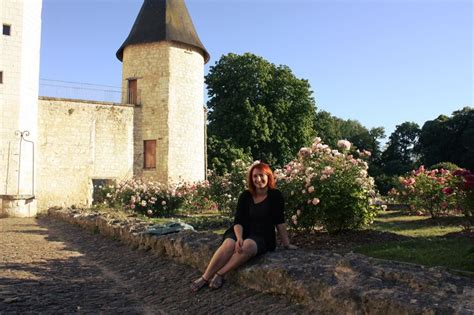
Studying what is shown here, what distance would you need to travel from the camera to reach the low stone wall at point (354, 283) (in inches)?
113

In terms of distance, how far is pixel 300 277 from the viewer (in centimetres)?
393

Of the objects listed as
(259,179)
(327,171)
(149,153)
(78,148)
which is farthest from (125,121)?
(259,179)

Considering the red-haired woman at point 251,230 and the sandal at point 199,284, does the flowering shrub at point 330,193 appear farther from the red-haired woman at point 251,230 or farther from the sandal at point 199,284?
the sandal at point 199,284

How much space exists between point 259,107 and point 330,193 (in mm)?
23380

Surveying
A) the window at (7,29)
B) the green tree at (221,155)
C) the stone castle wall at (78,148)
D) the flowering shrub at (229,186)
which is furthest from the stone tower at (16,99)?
the green tree at (221,155)

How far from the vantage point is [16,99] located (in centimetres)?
1705

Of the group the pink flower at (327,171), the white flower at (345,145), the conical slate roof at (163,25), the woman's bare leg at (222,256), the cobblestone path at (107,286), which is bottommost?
the cobblestone path at (107,286)

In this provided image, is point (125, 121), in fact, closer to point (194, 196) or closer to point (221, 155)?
point (194, 196)

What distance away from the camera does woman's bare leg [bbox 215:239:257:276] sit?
4578 millimetres

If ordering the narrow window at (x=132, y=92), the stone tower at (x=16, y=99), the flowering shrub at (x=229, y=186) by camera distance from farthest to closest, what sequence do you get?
the narrow window at (x=132, y=92) → the stone tower at (x=16, y=99) → the flowering shrub at (x=229, y=186)

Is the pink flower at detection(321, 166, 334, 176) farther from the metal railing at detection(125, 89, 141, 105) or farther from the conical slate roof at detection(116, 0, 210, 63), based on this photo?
the metal railing at detection(125, 89, 141, 105)

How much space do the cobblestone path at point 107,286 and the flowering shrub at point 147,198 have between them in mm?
6348

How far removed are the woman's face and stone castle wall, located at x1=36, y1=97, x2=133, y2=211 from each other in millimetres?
16488

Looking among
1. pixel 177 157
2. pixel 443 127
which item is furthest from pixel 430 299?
pixel 443 127
